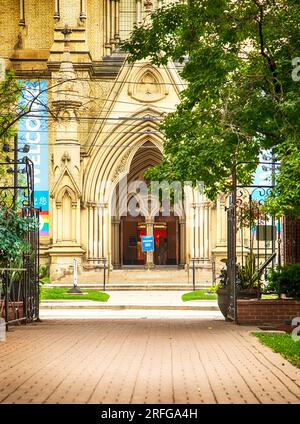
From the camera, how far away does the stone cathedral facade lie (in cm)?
4444

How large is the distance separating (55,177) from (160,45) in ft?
70.9

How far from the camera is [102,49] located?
49469 mm

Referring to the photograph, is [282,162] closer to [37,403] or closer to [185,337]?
[185,337]

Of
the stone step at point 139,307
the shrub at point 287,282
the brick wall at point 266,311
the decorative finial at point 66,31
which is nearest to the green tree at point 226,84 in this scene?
the shrub at point 287,282

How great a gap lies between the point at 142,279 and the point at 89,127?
7275 mm

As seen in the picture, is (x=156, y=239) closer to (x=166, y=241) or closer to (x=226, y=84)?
(x=166, y=241)

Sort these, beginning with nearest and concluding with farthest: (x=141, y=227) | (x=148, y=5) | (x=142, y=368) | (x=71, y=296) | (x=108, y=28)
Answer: (x=142, y=368) → (x=71, y=296) → (x=148, y=5) → (x=108, y=28) → (x=141, y=227)

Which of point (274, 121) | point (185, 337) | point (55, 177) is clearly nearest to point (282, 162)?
point (274, 121)

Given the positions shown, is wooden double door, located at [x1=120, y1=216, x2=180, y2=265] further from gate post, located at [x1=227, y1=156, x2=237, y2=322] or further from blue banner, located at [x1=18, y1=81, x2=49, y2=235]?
gate post, located at [x1=227, y1=156, x2=237, y2=322]

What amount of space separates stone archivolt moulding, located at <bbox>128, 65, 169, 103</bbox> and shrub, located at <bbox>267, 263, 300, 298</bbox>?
80.2ft

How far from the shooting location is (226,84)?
70.1 ft

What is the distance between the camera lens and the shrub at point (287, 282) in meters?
21.9

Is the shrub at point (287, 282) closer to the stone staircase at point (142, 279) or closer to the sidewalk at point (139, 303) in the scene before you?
the sidewalk at point (139, 303)

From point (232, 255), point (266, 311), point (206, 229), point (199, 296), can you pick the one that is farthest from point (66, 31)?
point (266, 311)
